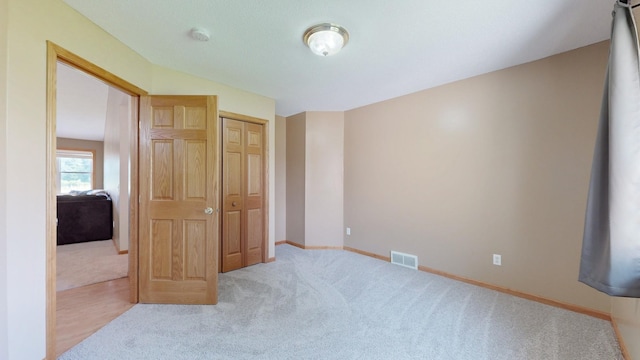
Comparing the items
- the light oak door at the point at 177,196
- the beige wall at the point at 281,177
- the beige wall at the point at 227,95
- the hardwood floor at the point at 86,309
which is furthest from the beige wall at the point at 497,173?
the hardwood floor at the point at 86,309

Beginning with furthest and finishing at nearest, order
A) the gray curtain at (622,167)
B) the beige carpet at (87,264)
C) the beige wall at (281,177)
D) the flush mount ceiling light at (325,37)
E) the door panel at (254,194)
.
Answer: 1. the beige wall at (281,177)
2. the door panel at (254,194)
3. the beige carpet at (87,264)
4. the flush mount ceiling light at (325,37)
5. the gray curtain at (622,167)

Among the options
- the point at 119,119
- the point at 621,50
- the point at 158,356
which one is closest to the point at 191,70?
the point at 119,119

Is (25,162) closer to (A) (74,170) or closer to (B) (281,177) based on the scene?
(B) (281,177)

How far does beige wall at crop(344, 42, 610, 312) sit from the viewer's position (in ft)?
7.61

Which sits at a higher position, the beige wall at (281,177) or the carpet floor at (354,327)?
the beige wall at (281,177)

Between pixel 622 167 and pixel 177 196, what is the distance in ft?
10.3

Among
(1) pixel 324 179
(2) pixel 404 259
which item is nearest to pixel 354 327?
(2) pixel 404 259

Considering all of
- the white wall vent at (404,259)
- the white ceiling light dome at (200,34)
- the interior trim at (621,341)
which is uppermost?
the white ceiling light dome at (200,34)

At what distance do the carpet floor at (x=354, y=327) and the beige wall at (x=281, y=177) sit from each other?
1875mm

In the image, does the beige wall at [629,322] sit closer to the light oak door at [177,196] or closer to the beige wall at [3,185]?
the light oak door at [177,196]

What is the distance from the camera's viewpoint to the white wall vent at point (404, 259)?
3.45 m

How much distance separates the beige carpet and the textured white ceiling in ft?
8.84

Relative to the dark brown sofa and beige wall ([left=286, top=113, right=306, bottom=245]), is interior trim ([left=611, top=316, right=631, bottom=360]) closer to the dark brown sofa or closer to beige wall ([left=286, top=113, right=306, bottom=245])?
beige wall ([left=286, top=113, right=306, bottom=245])

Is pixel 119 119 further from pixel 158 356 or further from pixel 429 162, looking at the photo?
pixel 429 162
